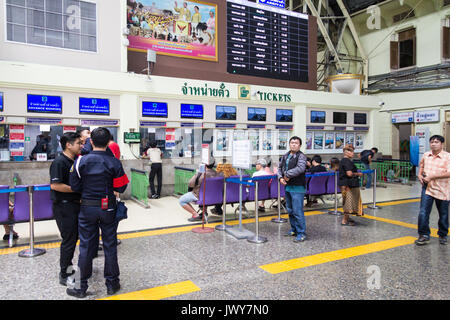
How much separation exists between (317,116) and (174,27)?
6.66m

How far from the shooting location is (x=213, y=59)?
11570 mm

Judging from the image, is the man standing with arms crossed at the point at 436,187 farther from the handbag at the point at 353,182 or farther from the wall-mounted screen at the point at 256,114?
the wall-mounted screen at the point at 256,114

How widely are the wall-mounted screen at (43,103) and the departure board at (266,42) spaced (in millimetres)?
5759

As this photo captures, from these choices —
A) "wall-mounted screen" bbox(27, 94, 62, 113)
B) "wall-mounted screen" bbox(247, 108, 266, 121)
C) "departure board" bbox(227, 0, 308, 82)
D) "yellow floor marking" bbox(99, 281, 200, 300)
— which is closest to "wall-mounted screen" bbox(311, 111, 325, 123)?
"departure board" bbox(227, 0, 308, 82)

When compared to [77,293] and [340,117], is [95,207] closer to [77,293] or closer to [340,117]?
[77,293]

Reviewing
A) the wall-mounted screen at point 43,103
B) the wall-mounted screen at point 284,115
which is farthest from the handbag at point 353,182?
the wall-mounted screen at point 43,103

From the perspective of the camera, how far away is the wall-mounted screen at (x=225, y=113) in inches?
445

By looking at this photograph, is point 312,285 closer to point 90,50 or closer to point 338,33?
point 90,50

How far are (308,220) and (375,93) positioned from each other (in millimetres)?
13234

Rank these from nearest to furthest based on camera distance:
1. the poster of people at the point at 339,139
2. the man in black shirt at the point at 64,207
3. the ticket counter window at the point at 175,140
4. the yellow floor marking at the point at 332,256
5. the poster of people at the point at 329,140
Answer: the man in black shirt at the point at 64,207
the yellow floor marking at the point at 332,256
the ticket counter window at the point at 175,140
the poster of people at the point at 329,140
the poster of people at the point at 339,139

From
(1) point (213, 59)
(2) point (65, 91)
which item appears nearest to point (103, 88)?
(2) point (65, 91)

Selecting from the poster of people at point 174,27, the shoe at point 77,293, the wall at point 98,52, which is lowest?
the shoe at point 77,293

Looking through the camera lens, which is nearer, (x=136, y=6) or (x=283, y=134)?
(x=136, y=6)
